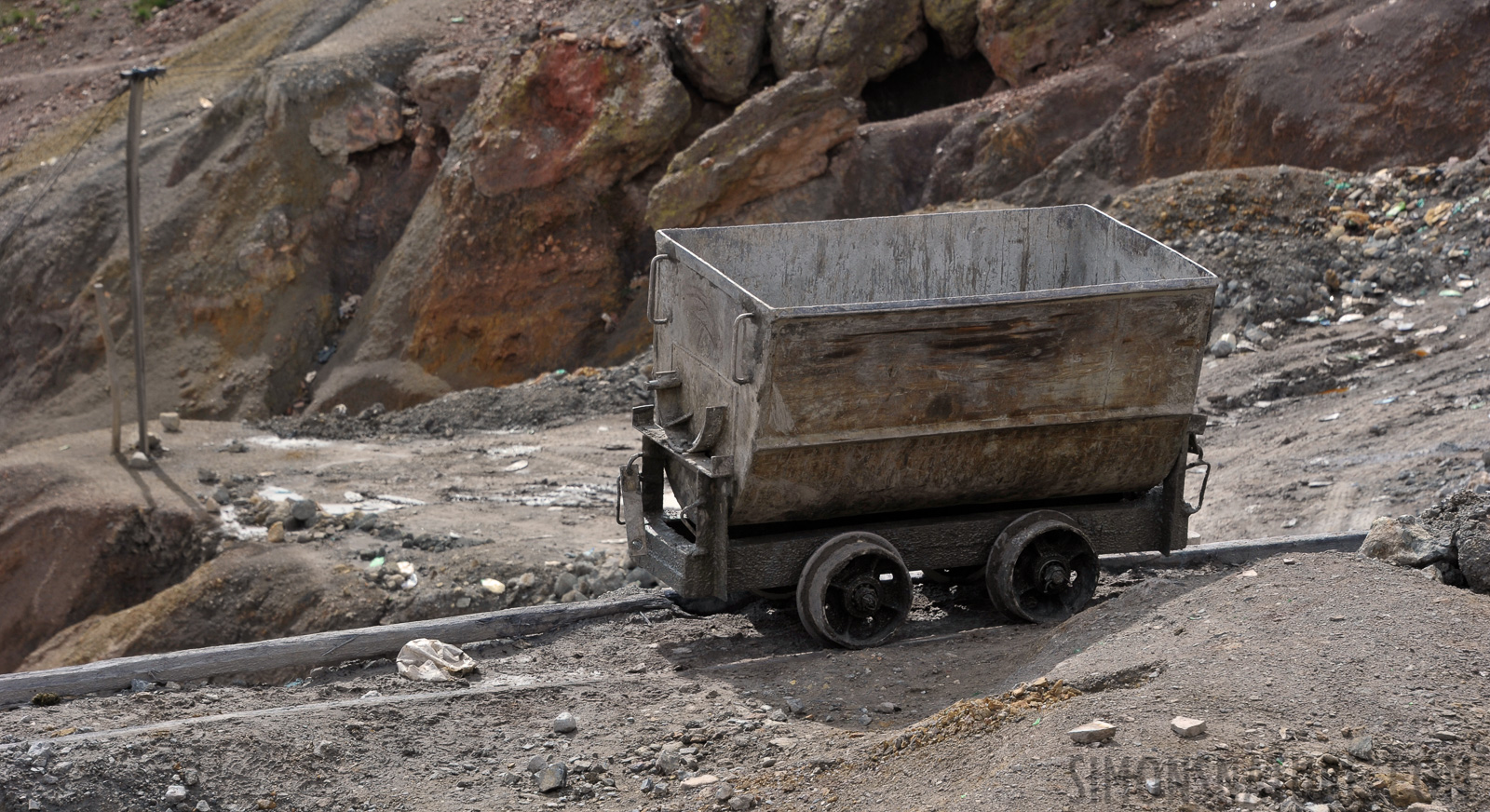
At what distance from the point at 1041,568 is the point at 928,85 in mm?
13893

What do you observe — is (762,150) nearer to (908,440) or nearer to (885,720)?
(908,440)

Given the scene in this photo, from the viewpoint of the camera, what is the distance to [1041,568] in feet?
17.9

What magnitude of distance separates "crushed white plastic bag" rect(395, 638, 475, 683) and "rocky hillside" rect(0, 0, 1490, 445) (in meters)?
10.7

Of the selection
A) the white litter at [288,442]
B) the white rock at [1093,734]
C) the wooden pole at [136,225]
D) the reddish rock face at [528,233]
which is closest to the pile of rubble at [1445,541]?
the white rock at [1093,734]

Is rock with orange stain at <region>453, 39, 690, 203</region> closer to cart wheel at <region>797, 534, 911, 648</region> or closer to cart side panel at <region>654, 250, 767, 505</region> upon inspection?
cart side panel at <region>654, 250, 767, 505</region>

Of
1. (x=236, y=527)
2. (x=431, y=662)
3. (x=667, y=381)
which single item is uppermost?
(x=667, y=381)

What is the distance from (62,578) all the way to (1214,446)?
28.6ft

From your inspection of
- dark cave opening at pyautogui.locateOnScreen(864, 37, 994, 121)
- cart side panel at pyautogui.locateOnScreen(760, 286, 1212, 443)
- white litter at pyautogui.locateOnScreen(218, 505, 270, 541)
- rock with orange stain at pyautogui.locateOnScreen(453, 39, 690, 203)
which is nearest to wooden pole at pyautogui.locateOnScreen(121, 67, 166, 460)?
white litter at pyautogui.locateOnScreen(218, 505, 270, 541)

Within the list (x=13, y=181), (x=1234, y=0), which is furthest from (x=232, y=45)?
(x=1234, y=0)

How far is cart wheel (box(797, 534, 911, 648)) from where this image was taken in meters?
5.15

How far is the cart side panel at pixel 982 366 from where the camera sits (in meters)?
4.84

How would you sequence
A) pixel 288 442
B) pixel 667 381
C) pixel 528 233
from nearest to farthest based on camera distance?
pixel 667 381 < pixel 288 442 < pixel 528 233

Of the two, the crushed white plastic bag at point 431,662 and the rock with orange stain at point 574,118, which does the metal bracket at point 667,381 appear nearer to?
the crushed white plastic bag at point 431,662

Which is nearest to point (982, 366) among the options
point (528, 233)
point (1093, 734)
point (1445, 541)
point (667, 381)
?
point (667, 381)
